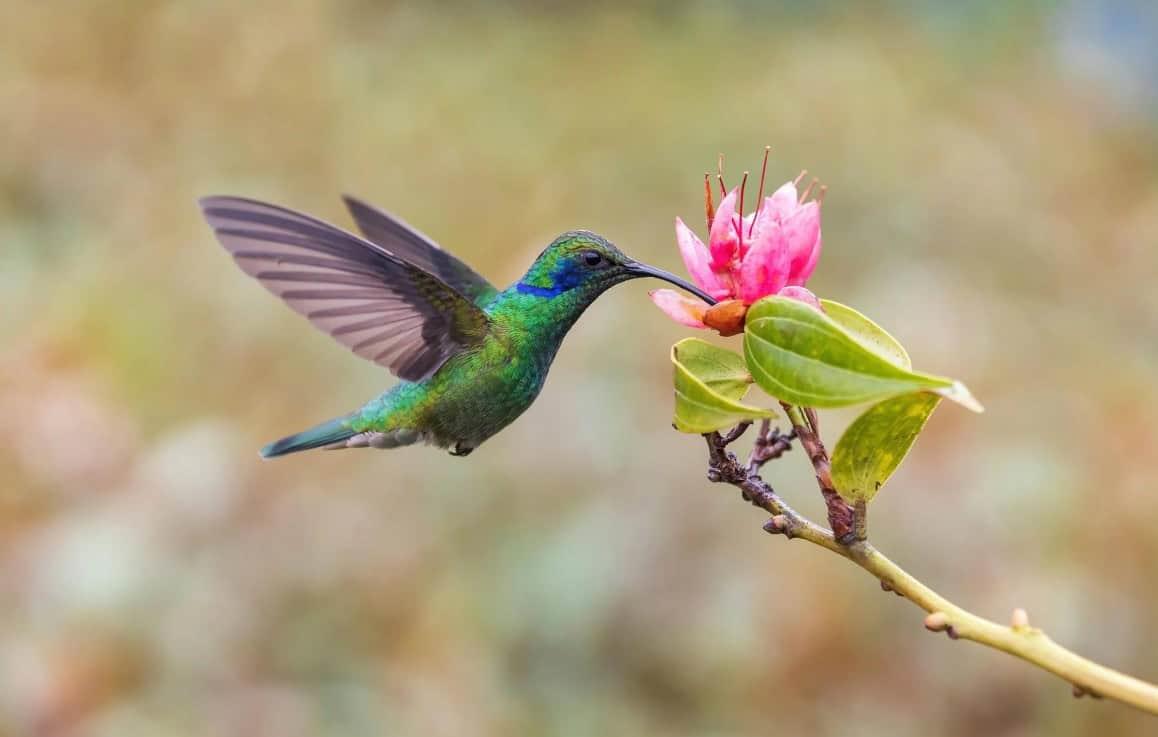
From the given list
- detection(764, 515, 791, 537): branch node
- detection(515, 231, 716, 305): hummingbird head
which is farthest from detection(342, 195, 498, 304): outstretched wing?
detection(764, 515, 791, 537): branch node

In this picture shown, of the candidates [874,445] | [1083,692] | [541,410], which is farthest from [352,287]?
[541,410]

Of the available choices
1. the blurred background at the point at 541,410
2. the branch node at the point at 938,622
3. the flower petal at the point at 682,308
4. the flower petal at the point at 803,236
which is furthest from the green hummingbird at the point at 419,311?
the blurred background at the point at 541,410

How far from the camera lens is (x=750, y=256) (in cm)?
126

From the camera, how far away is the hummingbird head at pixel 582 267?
5.23 ft

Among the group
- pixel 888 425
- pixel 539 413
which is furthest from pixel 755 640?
pixel 888 425

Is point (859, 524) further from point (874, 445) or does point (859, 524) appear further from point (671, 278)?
point (671, 278)

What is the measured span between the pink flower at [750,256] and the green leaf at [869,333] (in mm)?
30

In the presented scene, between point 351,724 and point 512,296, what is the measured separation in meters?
1.88

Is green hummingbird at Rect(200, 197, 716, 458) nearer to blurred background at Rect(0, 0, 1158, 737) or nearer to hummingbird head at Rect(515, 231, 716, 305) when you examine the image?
hummingbird head at Rect(515, 231, 716, 305)

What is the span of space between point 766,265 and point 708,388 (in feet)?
0.60

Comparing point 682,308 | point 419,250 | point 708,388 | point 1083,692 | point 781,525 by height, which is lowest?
point 1083,692

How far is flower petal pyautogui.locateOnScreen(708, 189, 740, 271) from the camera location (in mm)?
1298

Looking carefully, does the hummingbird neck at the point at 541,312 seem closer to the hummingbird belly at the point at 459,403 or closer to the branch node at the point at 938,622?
the hummingbird belly at the point at 459,403

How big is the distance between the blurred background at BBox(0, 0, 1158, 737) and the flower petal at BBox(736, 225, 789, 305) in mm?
2136
